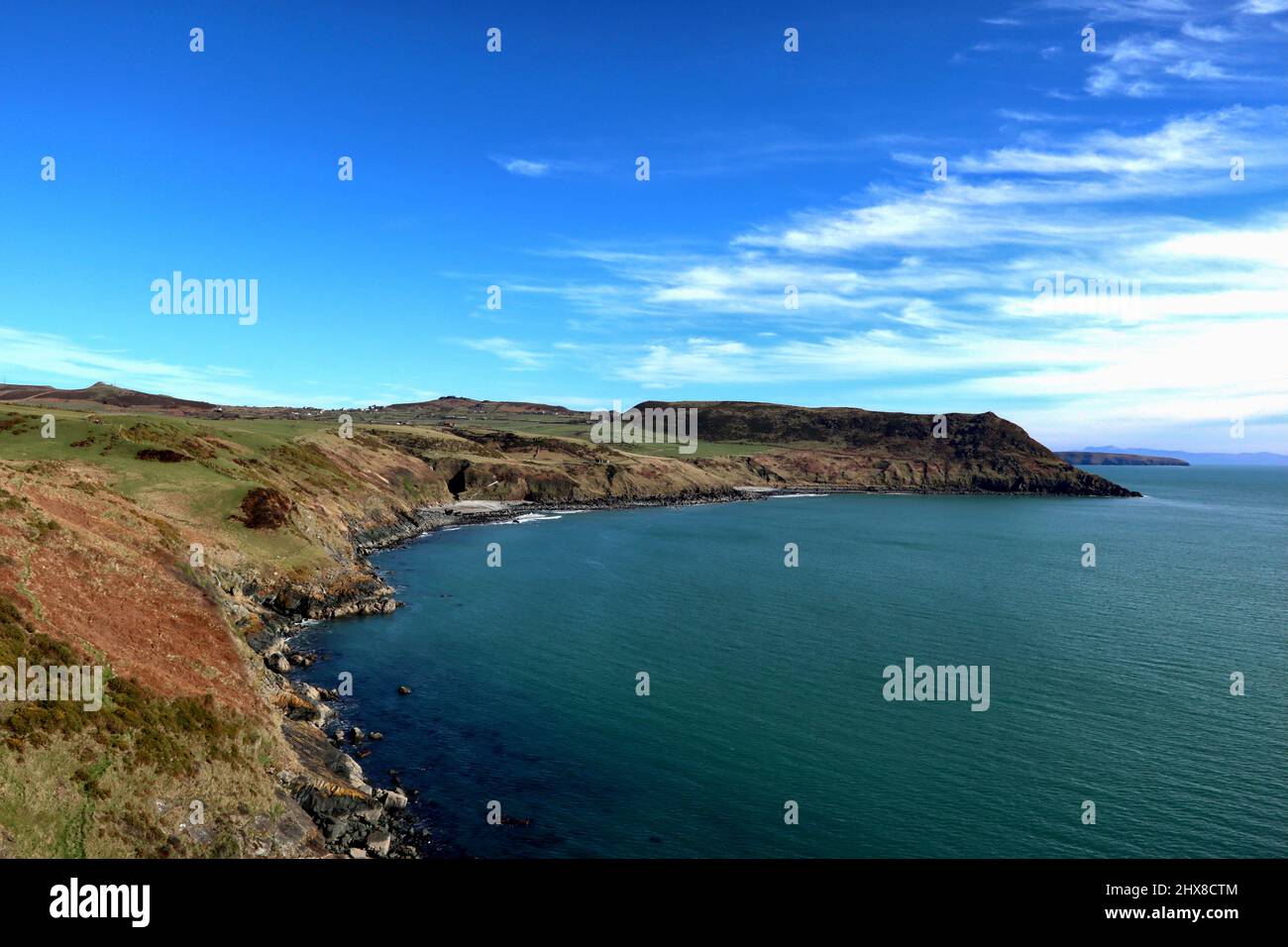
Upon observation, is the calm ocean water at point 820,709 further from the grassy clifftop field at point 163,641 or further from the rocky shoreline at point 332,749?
the grassy clifftop field at point 163,641

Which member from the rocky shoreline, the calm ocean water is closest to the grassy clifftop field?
the rocky shoreline

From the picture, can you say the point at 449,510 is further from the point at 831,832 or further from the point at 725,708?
the point at 831,832

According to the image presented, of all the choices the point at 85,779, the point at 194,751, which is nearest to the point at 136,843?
the point at 85,779

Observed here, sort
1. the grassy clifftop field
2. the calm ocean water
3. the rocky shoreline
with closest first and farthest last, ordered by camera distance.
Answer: the grassy clifftop field
the rocky shoreline
the calm ocean water

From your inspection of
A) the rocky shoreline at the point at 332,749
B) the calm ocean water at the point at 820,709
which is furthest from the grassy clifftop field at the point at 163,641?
the calm ocean water at the point at 820,709

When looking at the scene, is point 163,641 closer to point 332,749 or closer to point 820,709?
point 332,749

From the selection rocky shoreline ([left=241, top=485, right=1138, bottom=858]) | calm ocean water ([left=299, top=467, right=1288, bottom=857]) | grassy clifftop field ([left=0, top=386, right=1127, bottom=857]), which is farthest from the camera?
calm ocean water ([left=299, top=467, right=1288, bottom=857])

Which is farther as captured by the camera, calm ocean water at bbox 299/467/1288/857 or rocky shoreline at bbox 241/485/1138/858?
calm ocean water at bbox 299/467/1288/857

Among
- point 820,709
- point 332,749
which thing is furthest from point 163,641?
point 820,709

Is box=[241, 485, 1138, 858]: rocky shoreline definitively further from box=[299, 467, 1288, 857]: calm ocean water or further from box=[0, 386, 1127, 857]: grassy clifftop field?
box=[299, 467, 1288, 857]: calm ocean water
